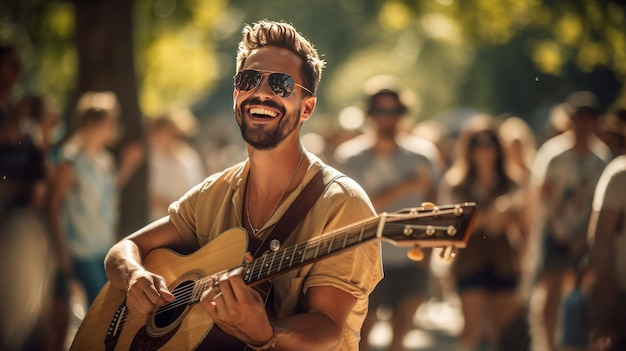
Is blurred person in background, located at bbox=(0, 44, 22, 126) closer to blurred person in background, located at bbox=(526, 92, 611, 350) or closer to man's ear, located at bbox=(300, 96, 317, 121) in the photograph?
man's ear, located at bbox=(300, 96, 317, 121)

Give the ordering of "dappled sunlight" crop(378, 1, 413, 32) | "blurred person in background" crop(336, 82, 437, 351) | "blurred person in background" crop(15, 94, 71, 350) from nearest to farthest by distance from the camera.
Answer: "blurred person in background" crop(15, 94, 71, 350)
"blurred person in background" crop(336, 82, 437, 351)
"dappled sunlight" crop(378, 1, 413, 32)

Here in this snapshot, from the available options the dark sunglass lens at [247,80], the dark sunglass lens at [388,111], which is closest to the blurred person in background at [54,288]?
the dark sunglass lens at [388,111]

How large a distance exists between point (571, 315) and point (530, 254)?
2602mm

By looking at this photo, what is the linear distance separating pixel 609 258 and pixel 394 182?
2620 millimetres

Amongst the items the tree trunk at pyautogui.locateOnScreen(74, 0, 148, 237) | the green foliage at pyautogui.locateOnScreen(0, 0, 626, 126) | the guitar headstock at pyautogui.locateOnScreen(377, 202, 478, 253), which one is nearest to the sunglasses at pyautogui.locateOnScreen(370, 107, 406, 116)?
the tree trunk at pyautogui.locateOnScreen(74, 0, 148, 237)

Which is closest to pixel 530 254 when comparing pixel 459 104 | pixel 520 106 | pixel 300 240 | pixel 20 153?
pixel 20 153

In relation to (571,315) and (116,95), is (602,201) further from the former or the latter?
(116,95)

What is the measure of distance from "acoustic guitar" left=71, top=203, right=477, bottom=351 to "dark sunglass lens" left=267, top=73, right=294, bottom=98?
567 millimetres

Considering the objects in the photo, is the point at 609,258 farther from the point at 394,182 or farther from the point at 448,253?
the point at 448,253

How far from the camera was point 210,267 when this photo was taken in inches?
174

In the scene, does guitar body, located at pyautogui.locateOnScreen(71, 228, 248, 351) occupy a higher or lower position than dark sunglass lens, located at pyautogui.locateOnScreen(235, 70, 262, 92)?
lower

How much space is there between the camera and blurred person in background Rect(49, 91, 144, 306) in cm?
909

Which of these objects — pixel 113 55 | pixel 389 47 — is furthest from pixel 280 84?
pixel 389 47

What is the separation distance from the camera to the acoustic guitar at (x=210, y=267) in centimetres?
378
